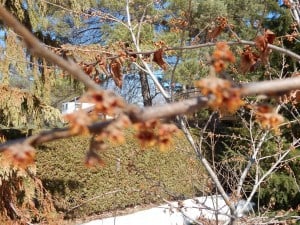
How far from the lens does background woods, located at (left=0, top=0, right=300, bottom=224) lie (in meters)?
0.63

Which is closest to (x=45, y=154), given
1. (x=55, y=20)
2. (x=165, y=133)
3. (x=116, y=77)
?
(x=55, y=20)

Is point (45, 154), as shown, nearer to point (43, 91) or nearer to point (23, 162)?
point (43, 91)

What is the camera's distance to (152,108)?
0.63 metres

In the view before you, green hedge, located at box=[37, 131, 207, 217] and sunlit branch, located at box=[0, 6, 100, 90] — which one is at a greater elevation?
sunlit branch, located at box=[0, 6, 100, 90]

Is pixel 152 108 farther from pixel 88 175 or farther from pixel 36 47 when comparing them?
pixel 88 175

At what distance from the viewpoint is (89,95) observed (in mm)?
615

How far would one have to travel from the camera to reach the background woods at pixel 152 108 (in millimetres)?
632

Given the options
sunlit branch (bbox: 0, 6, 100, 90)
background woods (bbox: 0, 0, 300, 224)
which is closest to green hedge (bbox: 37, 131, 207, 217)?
background woods (bbox: 0, 0, 300, 224)

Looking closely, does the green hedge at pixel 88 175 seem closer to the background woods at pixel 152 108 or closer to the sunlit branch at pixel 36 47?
the background woods at pixel 152 108

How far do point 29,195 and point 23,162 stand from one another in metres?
5.28

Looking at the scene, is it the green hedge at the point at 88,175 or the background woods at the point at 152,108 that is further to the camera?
the green hedge at the point at 88,175

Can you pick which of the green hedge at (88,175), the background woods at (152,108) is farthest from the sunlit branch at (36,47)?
the green hedge at (88,175)

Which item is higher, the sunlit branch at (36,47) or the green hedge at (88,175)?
the sunlit branch at (36,47)

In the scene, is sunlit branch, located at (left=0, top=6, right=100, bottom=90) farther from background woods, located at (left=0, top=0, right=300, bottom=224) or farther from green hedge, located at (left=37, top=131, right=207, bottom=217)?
green hedge, located at (left=37, top=131, right=207, bottom=217)
